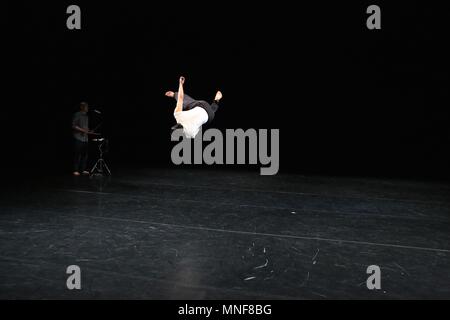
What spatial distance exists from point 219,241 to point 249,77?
19.1 ft

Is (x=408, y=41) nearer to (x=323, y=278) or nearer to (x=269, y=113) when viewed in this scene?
(x=269, y=113)

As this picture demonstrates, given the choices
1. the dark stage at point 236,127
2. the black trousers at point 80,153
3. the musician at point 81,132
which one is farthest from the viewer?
the black trousers at point 80,153

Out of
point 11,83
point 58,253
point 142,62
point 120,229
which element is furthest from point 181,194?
point 11,83

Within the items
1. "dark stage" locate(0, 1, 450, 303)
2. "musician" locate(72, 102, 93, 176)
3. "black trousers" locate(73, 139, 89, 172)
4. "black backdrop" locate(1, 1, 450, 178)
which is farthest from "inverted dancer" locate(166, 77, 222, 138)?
"black backdrop" locate(1, 1, 450, 178)

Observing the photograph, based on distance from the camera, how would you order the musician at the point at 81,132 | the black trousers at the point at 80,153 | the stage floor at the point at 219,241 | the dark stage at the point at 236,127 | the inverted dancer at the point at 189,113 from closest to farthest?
the stage floor at the point at 219,241 → the dark stage at the point at 236,127 → the inverted dancer at the point at 189,113 → the musician at the point at 81,132 → the black trousers at the point at 80,153

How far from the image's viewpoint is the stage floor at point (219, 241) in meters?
2.38

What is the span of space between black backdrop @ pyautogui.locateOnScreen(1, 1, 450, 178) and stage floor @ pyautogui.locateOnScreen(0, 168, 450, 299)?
273 cm

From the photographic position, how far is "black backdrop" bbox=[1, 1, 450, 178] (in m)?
7.87

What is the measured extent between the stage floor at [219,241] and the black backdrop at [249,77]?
273cm

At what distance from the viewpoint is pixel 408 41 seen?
7.98m

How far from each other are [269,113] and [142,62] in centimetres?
289

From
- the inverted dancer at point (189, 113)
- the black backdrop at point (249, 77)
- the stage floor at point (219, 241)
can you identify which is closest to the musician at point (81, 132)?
the stage floor at point (219, 241)

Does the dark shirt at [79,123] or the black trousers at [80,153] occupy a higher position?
the dark shirt at [79,123]

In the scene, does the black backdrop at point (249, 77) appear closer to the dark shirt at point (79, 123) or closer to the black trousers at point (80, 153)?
the black trousers at point (80, 153)
